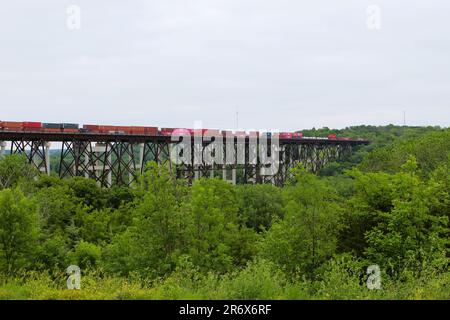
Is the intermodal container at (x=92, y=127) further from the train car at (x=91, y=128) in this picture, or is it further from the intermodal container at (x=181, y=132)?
the intermodal container at (x=181, y=132)

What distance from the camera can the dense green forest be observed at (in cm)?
1189

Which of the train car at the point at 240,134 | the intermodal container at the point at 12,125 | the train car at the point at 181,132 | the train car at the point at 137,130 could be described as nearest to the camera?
the intermodal container at the point at 12,125

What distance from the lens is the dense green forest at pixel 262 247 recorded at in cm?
1189

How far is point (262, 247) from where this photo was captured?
74.1ft

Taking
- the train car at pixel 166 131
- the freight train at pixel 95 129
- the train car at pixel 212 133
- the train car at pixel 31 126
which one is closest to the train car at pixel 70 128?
the freight train at pixel 95 129

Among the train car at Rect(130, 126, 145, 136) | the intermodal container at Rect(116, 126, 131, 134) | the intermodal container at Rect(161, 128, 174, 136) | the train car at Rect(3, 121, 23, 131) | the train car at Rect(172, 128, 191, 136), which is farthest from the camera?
the intermodal container at Rect(161, 128, 174, 136)

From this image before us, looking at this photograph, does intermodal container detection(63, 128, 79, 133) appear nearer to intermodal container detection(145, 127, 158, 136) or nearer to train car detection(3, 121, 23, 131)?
train car detection(3, 121, 23, 131)

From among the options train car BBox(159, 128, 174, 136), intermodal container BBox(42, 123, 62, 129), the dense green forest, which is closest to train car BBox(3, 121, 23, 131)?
intermodal container BBox(42, 123, 62, 129)

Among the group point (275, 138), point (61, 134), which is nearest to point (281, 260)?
point (61, 134)

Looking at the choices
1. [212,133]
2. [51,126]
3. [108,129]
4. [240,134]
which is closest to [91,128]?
[108,129]

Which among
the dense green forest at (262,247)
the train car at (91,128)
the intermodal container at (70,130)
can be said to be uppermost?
the train car at (91,128)

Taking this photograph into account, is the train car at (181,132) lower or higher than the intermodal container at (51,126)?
lower

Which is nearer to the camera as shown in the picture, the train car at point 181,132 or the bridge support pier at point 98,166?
the bridge support pier at point 98,166

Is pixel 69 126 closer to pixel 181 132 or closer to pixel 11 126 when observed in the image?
pixel 11 126
